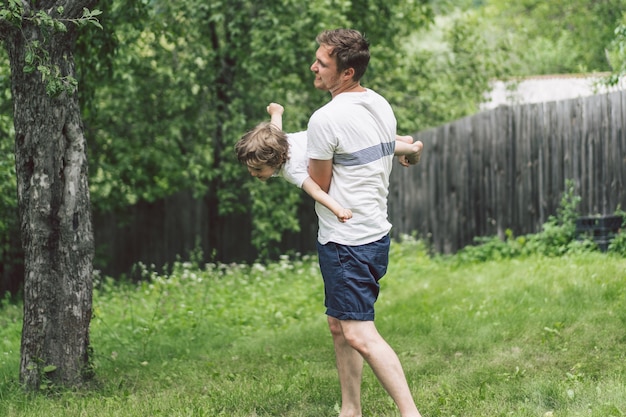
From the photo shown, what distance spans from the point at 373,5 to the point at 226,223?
5018 millimetres

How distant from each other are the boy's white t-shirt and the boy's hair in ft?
0.10

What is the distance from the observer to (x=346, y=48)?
3639 mm

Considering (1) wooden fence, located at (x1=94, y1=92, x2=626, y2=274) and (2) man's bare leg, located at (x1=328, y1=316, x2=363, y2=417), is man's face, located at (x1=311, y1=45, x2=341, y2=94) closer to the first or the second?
(2) man's bare leg, located at (x1=328, y1=316, x2=363, y2=417)

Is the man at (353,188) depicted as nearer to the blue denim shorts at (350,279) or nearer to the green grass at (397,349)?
the blue denim shorts at (350,279)

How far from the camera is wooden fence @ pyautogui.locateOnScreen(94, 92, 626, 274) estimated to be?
885 centimetres

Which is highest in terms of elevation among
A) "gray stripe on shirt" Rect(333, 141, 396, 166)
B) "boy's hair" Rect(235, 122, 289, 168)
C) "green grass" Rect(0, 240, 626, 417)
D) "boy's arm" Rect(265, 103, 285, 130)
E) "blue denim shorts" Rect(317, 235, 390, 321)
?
"boy's arm" Rect(265, 103, 285, 130)

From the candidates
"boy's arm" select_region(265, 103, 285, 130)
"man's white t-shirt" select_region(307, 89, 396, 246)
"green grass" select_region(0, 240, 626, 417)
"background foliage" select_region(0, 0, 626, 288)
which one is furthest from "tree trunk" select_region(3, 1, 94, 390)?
"background foliage" select_region(0, 0, 626, 288)

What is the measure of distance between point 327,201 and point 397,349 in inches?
94.3

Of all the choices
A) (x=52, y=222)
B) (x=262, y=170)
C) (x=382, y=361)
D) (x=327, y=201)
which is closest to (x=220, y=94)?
(x=52, y=222)

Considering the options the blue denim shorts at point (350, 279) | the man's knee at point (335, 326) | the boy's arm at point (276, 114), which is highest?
the boy's arm at point (276, 114)

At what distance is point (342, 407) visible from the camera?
4023 millimetres

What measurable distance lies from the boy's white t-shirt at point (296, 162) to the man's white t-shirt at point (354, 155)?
0.15m

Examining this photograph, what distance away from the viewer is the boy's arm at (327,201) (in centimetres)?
354

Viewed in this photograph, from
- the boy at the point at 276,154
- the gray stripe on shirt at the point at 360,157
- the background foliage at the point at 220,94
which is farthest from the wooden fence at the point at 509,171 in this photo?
the boy at the point at 276,154
